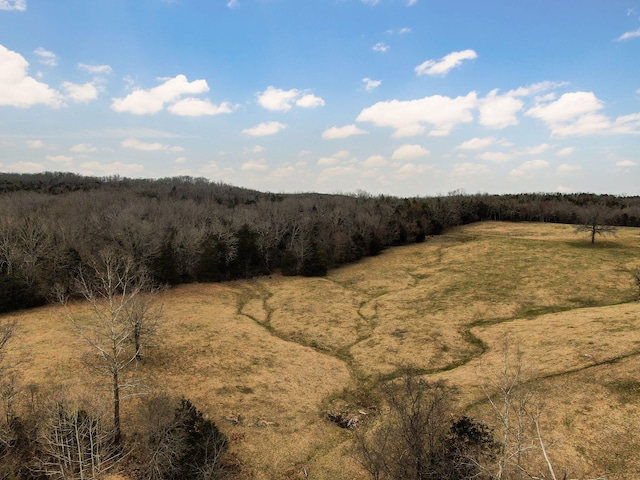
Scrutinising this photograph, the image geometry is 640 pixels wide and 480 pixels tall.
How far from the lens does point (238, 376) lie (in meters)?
30.2

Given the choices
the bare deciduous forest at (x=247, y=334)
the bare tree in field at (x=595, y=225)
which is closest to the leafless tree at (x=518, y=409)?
the bare deciduous forest at (x=247, y=334)

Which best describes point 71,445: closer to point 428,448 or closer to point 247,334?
point 428,448

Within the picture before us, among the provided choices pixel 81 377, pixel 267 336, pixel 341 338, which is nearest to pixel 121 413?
pixel 81 377

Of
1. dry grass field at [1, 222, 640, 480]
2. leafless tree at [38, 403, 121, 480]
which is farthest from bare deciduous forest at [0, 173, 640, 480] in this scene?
dry grass field at [1, 222, 640, 480]

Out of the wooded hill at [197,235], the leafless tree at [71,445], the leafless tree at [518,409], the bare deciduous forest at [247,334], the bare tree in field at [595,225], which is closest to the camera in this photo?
the leafless tree at [71,445]

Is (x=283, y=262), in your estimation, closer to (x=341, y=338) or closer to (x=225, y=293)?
(x=225, y=293)

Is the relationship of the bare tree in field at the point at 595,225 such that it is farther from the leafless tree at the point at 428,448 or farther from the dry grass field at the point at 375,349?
the leafless tree at the point at 428,448

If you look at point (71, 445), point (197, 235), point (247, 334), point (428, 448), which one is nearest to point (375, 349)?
point (247, 334)

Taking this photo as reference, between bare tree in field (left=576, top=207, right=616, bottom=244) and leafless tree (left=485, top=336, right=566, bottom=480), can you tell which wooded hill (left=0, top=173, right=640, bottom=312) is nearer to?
bare tree in field (left=576, top=207, right=616, bottom=244)

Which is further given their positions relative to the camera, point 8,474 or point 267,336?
point 267,336

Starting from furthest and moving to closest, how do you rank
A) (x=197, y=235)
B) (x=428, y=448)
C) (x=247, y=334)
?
(x=197, y=235), (x=247, y=334), (x=428, y=448)

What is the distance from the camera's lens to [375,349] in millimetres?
36062

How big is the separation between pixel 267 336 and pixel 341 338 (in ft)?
27.3

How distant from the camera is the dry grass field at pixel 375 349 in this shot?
2095 centimetres
